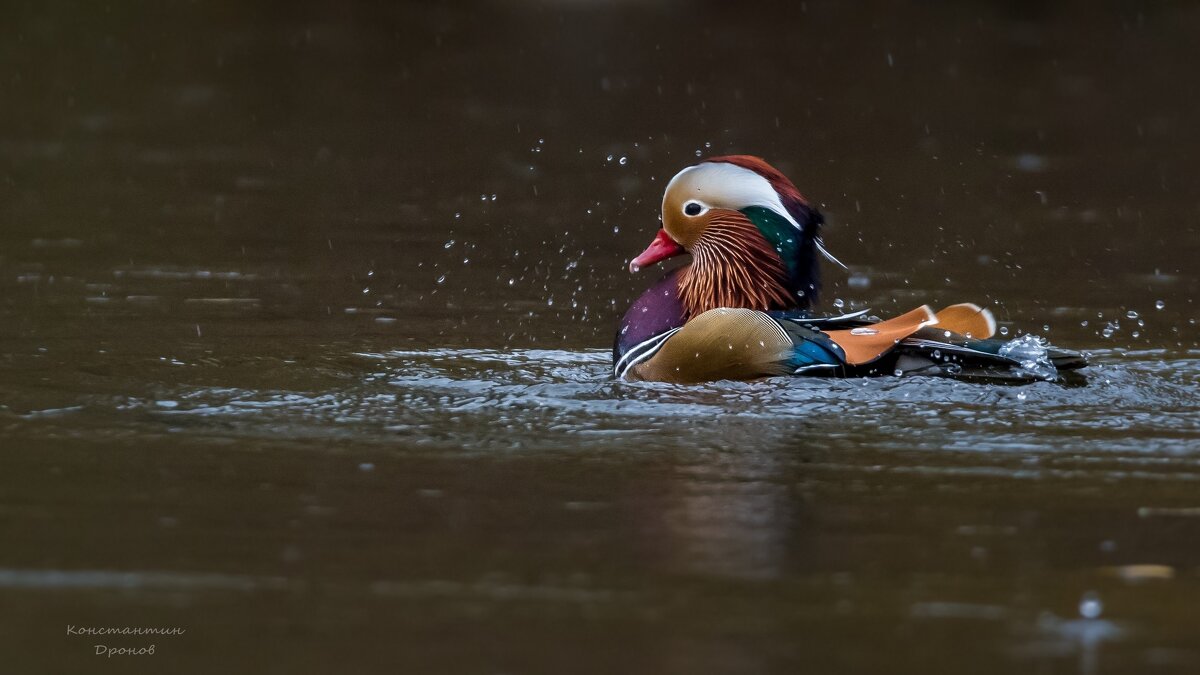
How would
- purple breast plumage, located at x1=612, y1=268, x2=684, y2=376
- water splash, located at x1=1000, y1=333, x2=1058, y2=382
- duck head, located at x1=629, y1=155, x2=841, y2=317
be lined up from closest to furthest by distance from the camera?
water splash, located at x1=1000, y1=333, x2=1058, y2=382
purple breast plumage, located at x1=612, y1=268, x2=684, y2=376
duck head, located at x1=629, y1=155, x2=841, y2=317

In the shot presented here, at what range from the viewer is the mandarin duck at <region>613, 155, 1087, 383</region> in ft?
24.3

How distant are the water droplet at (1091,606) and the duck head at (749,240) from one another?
339cm

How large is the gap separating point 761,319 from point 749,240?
0.61 metres

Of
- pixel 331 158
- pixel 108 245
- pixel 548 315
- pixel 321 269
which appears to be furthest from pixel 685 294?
pixel 331 158

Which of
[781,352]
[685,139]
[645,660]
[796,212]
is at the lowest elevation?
[645,660]

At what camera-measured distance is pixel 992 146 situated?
1623 cm

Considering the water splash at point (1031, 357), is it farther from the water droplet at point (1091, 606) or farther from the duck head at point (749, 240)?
the water droplet at point (1091, 606)

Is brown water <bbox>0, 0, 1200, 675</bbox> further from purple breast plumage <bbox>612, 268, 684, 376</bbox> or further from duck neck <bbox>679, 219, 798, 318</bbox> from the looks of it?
duck neck <bbox>679, 219, 798, 318</bbox>

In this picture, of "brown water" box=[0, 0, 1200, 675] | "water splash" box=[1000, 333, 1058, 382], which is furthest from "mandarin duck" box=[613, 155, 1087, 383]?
"brown water" box=[0, 0, 1200, 675]

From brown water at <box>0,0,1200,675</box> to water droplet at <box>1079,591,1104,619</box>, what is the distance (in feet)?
0.04

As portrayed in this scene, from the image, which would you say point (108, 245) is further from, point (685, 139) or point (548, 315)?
point (685, 139)

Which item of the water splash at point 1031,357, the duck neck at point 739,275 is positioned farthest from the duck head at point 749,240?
the water splash at point 1031,357

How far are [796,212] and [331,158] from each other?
308 inches

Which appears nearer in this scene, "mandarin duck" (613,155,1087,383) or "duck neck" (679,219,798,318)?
"mandarin duck" (613,155,1087,383)
